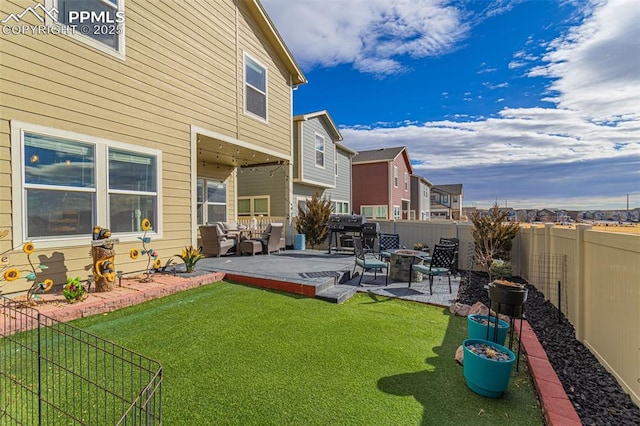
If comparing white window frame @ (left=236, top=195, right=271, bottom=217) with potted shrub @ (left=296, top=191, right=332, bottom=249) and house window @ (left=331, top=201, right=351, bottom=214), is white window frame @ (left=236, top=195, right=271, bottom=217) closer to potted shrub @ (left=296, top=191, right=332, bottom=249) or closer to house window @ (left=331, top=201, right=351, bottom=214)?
potted shrub @ (left=296, top=191, right=332, bottom=249)

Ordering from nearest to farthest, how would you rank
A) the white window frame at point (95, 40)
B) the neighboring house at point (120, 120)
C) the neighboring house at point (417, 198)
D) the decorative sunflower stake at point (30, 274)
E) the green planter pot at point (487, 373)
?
1. the green planter pot at point (487, 373)
2. the decorative sunflower stake at point (30, 274)
3. the neighboring house at point (120, 120)
4. the white window frame at point (95, 40)
5. the neighboring house at point (417, 198)

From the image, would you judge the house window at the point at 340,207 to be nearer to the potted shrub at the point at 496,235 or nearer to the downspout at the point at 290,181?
the downspout at the point at 290,181

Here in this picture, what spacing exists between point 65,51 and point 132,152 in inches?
67.2

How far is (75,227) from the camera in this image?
462cm

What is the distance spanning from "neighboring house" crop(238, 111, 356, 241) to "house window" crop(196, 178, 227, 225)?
1.96 metres

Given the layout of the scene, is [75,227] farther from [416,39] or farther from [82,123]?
[416,39]

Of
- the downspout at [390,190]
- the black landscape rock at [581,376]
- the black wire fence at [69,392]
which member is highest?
the downspout at [390,190]

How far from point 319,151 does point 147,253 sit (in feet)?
33.6

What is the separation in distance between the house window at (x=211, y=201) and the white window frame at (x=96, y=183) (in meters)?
3.41

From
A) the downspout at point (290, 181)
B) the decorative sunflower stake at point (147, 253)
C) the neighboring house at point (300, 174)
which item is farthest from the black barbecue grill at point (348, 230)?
the decorative sunflower stake at point (147, 253)

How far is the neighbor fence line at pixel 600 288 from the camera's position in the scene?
2453mm

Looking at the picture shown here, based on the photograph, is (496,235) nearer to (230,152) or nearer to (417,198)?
(230,152)

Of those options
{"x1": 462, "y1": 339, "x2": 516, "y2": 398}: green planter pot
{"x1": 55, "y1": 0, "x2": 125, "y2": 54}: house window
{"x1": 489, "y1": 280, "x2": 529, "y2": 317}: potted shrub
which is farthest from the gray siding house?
{"x1": 462, "y1": 339, "x2": 516, "y2": 398}: green planter pot

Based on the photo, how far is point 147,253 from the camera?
5488mm
